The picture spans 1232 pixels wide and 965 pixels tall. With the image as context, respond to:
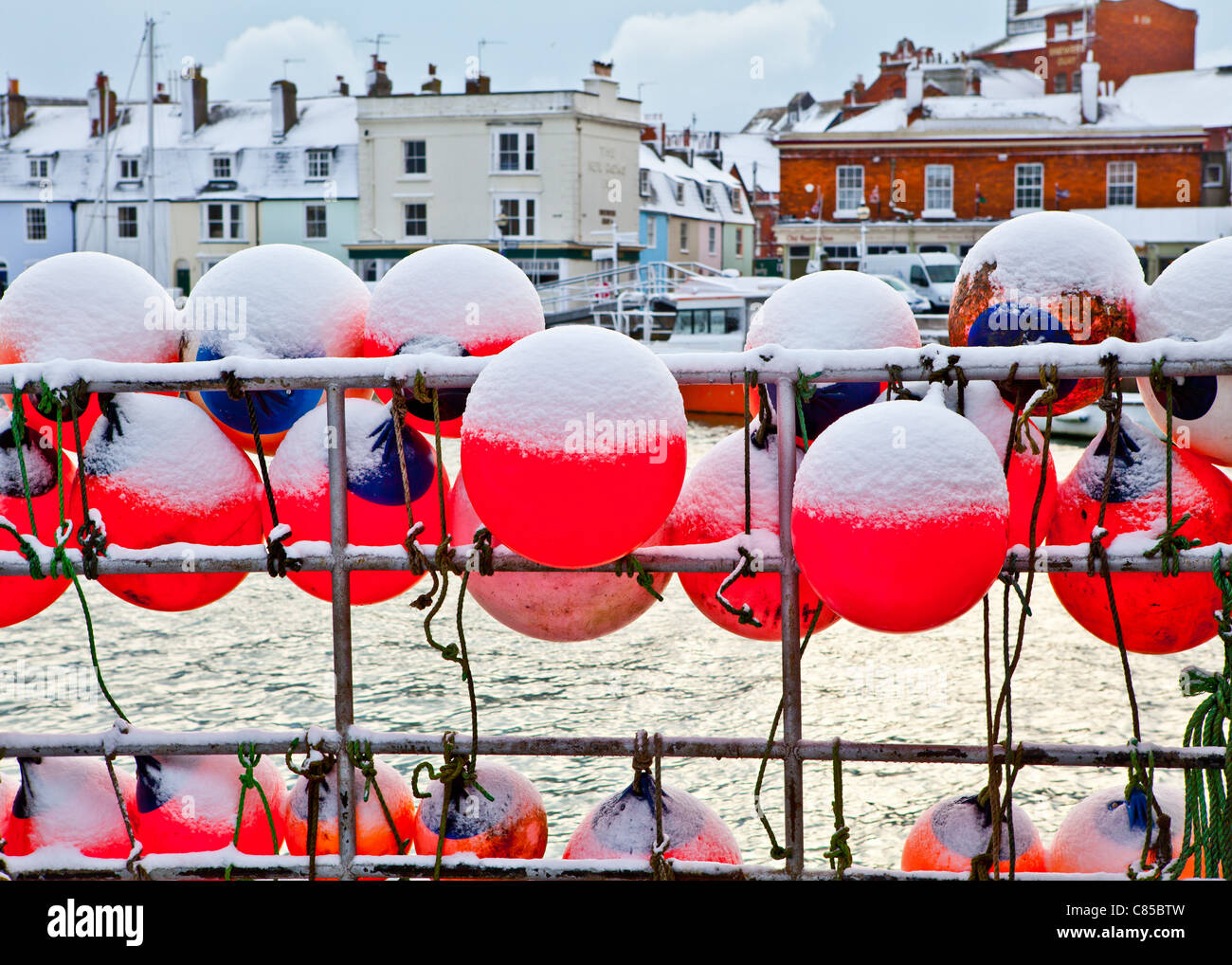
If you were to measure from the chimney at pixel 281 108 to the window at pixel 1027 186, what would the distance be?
72.4 feet

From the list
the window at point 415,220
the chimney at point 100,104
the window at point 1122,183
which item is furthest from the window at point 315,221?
the window at point 1122,183

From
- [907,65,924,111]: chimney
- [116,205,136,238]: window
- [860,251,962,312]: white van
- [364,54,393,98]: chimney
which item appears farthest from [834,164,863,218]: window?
[116,205,136,238]: window

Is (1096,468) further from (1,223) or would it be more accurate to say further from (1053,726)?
(1,223)

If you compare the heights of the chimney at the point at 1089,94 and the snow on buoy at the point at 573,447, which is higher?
the chimney at the point at 1089,94

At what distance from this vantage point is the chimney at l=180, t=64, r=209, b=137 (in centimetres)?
3738

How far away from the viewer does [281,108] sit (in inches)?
1448

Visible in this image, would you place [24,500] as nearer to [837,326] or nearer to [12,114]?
[837,326]

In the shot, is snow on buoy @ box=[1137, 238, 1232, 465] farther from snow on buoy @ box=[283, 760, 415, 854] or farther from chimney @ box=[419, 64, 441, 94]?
chimney @ box=[419, 64, 441, 94]

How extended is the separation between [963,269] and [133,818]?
2284 mm

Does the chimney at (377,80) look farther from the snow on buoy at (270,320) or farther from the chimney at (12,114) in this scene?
the snow on buoy at (270,320)

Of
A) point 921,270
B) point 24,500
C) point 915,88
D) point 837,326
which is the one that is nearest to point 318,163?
point 915,88

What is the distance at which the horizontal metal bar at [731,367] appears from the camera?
2254 mm

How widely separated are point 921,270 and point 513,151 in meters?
13.0

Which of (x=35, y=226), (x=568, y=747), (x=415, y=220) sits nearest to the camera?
(x=568, y=747)
